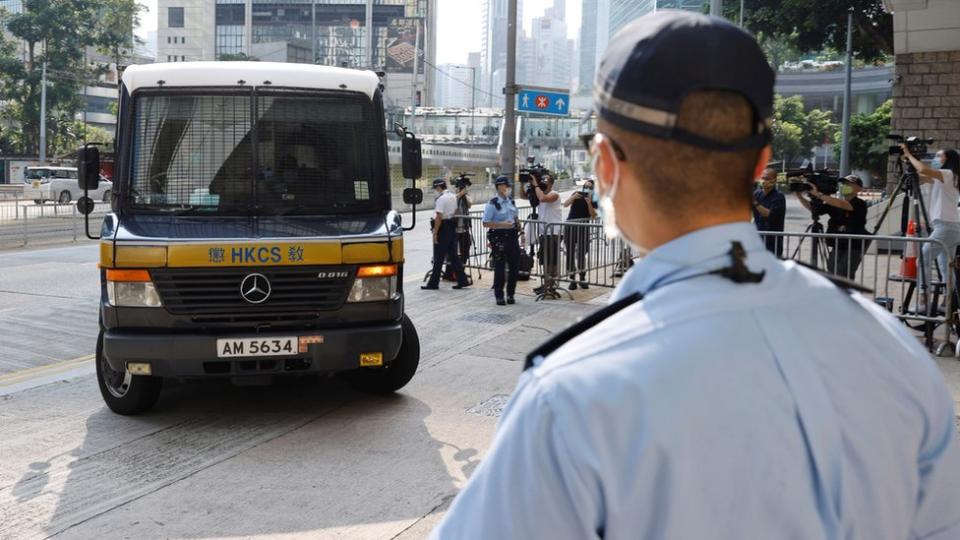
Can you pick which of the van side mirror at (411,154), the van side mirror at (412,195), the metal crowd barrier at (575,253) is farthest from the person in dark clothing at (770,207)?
the van side mirror at (411,154)

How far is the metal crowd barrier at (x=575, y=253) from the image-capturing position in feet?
44.1

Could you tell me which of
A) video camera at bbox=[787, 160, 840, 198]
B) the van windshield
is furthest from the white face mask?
video camera at bbox=[787, 160, 840, 198]

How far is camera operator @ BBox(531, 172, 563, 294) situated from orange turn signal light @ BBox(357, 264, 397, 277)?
21.9 feet

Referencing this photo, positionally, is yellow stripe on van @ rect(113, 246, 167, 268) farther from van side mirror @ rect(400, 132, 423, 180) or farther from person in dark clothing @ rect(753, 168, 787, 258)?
person in dark clothing @ rect(753, 168, 787, 258)

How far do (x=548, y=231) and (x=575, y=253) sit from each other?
20.3 inches

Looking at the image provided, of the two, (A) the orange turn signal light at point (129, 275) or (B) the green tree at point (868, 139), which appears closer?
(A) the orange turn signal light at point (129, 275)

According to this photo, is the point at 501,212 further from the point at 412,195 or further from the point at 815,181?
the point at 412,195

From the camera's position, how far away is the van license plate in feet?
21.2

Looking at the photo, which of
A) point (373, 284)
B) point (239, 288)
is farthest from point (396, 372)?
point (239, 288)

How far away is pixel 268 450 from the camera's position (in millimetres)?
6129

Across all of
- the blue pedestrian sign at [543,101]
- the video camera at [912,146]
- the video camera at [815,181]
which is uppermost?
the blue pedestrian sign at [543,101]

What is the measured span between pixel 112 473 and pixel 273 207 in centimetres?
230

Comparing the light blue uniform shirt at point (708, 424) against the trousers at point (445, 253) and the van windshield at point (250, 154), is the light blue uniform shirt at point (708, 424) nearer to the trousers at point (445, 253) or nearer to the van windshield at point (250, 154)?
the van windshield at point (250, 154)

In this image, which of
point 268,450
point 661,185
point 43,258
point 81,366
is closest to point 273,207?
point 268,450
